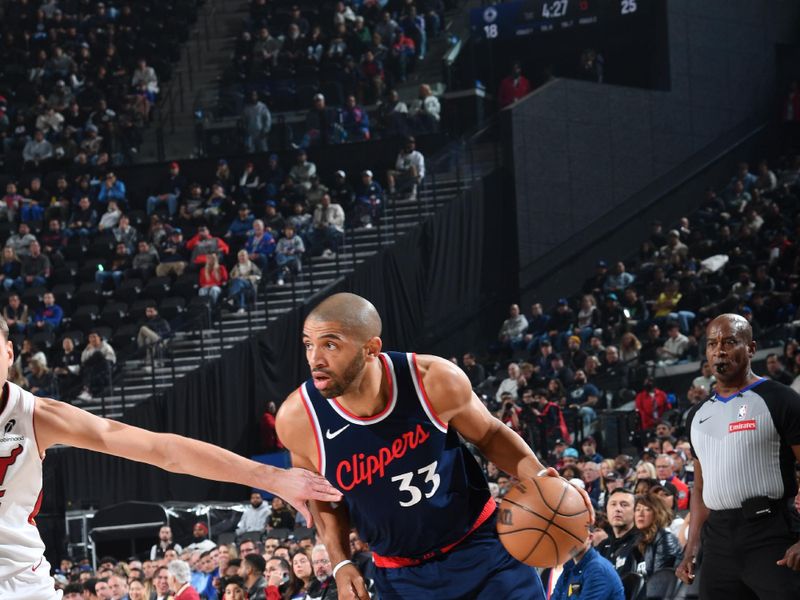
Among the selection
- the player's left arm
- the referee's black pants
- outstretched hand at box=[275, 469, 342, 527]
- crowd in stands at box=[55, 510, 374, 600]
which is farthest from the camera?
crowd in stands at box=[55, 510, 374, 600]

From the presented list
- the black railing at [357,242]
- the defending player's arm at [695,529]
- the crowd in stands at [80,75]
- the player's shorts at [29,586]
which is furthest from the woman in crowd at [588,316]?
the player's shorts at [29,586]

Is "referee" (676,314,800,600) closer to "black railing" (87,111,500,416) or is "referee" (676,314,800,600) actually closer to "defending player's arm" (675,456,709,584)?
"defending player's arm" (675,456,709,584)

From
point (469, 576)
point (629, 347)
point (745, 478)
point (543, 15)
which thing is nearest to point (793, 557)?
point (745, 478)

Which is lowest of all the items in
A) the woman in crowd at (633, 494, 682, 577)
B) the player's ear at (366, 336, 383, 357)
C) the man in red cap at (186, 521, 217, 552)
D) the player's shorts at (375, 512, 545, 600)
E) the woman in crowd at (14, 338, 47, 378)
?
the man in red cap at (186, 521, 217, 552)

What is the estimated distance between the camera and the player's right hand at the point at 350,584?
527cm

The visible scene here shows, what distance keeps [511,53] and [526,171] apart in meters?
4.11

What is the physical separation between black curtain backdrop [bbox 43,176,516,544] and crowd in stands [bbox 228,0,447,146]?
2.61 metres

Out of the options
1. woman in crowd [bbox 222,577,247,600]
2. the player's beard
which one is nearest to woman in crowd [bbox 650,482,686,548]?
woman in crowd [bbox 222,577,247,600]

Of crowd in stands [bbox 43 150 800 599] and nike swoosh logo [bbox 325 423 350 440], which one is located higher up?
nike swoosh logo [bbox 325 423 350 440]

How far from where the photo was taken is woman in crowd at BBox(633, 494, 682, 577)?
31.0ft

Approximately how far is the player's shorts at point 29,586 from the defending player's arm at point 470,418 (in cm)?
164

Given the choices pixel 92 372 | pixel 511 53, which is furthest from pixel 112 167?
pixel 511 53

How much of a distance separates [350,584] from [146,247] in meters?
18.9

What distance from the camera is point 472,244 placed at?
2466 cm
